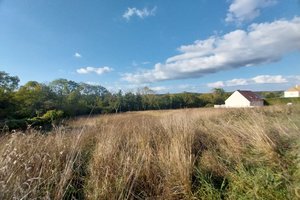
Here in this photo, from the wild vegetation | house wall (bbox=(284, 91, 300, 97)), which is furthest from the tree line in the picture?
house wall (bbox=(284, 91, 300, 97))

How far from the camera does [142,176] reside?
316 cm

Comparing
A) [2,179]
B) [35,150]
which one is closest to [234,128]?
[35,150]

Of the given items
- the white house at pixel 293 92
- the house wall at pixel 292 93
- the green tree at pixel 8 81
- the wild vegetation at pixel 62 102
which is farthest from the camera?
the white house at pixel 293 92

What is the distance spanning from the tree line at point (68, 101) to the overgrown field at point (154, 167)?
65.0 inches

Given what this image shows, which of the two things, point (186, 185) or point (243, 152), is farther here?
point (243, 152)

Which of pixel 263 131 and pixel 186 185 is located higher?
pixel 263 131

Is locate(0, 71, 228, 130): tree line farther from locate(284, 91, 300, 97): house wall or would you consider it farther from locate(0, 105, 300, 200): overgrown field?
locate(284, 91, 300, 97): house wall

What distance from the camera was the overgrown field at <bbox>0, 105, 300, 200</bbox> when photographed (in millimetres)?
2483

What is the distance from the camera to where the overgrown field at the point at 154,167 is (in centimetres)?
248

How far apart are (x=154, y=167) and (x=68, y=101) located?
35.0 meters

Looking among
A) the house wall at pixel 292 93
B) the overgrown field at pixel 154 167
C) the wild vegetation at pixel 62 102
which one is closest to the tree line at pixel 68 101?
the wild vegetation at pixel 62 102

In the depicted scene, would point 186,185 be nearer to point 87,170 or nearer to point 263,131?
point 87,170

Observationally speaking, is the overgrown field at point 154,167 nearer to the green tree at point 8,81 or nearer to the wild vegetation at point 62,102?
the wild vegetation at point 62,102

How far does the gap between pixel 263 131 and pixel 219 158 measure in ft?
3.69
